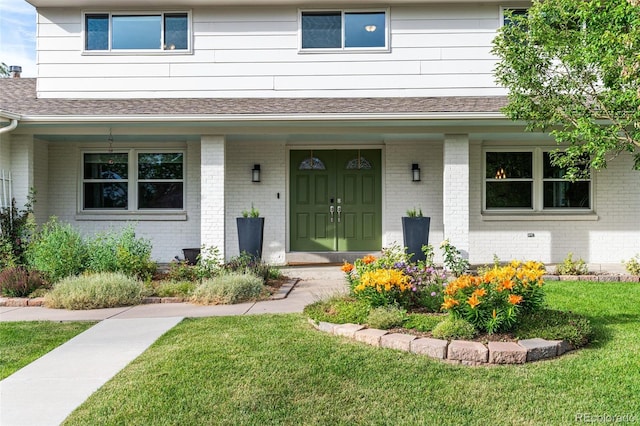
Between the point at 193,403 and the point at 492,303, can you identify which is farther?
the point at 492,303

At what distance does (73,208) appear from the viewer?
1092 cm

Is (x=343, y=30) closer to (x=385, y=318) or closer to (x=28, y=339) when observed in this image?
(x=385, y=318)

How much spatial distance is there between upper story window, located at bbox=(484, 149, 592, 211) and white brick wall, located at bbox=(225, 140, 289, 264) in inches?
176

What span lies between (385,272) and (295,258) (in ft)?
18.6

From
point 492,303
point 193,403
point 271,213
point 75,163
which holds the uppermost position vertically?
point 75,163

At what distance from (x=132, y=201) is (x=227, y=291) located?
519 centimetres

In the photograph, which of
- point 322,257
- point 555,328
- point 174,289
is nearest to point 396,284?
point 555,328

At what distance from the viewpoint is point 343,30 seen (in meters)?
10.7

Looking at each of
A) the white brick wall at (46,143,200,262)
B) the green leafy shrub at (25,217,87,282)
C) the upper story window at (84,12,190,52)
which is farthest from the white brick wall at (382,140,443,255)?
the green leafy shrub at (25,217,87,282)

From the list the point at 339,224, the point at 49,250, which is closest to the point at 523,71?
the point at 339,224

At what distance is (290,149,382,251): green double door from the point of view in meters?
11.1

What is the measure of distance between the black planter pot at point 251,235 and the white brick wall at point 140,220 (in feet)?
5.11

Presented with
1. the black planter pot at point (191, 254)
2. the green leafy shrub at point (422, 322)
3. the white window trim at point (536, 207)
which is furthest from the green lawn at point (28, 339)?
the white window trim at point (536, 207)

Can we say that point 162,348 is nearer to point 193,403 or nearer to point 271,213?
point 193,403
